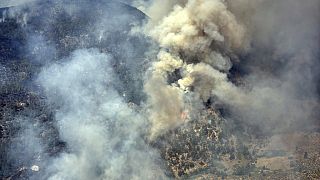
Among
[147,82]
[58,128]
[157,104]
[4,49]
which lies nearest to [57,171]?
[58,128]

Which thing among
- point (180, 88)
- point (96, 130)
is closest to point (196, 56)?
point (180, 88)

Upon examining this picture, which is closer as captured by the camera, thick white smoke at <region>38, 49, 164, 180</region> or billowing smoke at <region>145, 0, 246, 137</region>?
thick white smoke at <region>38, 49, 164, 180</region>

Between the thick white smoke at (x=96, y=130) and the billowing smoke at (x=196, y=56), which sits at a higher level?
the billowing smoke at (x=196, y=56)

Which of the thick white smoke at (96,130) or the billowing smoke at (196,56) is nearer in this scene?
the thick white smoke at (96,130)

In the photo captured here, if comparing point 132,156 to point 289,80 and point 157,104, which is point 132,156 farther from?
point 289,80

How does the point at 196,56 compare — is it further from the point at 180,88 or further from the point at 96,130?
the point at 96,130

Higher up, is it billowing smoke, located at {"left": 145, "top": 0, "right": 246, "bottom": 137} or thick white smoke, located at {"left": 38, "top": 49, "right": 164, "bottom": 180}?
billowing smoke, located at {"left": 145, "top": 0, "right": 246, "bottom": 137}

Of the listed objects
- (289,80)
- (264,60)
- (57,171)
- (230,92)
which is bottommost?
(57,171)

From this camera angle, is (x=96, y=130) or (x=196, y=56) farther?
(x=196, y=56)
